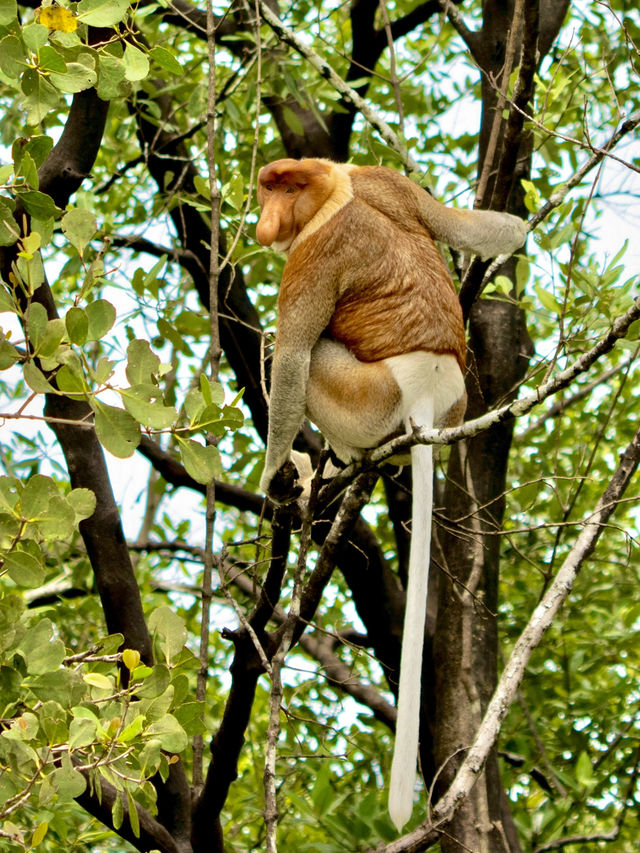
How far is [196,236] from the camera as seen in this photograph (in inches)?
180

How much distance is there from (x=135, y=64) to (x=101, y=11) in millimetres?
276

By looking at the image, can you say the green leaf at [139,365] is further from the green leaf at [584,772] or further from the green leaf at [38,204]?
the green leaf at [584,772]

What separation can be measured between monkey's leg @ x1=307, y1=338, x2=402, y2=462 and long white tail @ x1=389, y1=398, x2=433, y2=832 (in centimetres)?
27

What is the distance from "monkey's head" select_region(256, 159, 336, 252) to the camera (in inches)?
129

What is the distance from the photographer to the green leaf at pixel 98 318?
1.96 m

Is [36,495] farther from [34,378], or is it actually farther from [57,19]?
[57,19]

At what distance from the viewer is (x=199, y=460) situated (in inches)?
83.4

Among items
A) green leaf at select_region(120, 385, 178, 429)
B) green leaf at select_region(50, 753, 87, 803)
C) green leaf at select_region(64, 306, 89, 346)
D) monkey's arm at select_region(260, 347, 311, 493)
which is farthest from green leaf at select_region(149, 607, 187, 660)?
monkey's arm at select_region(260, 347, 311, 493)

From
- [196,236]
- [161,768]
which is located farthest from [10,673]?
[196,236]

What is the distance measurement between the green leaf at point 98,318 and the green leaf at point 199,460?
A: 0.92 ft

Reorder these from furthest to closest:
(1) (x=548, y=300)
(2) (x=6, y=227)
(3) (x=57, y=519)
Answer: (1) (x=548, y=300), (2) (x=6, y=227), (3) (x=57, y=519)

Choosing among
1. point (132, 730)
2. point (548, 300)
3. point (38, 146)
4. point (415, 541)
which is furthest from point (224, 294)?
point (132, 730)

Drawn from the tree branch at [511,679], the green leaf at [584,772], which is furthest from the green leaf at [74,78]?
the green leaf at [584,772]

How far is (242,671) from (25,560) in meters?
1.24
